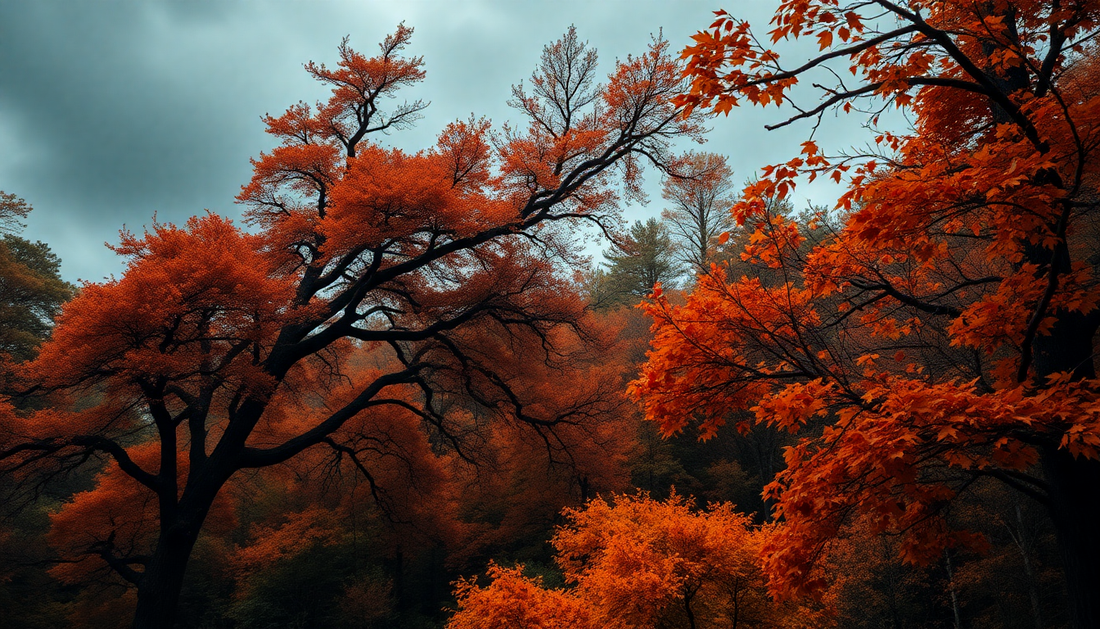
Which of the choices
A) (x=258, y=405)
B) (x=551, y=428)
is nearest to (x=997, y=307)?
(x=551, y=428)

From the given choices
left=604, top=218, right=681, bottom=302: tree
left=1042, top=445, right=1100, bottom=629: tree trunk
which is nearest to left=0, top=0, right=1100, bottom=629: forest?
left=1042, top=445, right=1100, bottom=629: tree trunk

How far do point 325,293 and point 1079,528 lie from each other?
14222 mm

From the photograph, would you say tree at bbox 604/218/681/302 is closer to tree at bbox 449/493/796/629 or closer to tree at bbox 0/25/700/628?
tree at bbox 0/25/700/628

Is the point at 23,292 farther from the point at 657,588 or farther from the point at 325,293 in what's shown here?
the point at 657,588

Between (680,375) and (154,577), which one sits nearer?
(680,375)

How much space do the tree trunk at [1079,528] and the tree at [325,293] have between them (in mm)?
9006

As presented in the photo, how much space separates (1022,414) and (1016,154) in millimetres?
1346

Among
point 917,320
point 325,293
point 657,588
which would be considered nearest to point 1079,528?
point 917,320

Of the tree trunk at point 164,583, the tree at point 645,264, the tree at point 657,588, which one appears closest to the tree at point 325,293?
the tree trunk at point 164,583

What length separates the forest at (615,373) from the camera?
3.11m

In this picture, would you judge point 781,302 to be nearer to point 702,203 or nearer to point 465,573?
point 465,573

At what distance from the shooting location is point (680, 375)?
12.9ft

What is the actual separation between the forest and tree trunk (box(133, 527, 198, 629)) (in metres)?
0.06

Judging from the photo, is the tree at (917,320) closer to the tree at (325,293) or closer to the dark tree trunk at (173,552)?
the tree at (325,293)
